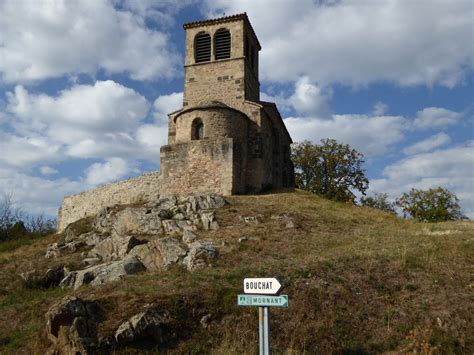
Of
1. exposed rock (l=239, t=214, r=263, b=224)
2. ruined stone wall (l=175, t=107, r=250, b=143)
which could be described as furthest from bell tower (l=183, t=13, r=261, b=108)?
exposed rock (l=239, t=214, r=263, b=224)

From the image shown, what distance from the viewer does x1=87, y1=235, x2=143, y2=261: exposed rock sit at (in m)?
16.2

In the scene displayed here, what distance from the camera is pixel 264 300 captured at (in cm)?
656

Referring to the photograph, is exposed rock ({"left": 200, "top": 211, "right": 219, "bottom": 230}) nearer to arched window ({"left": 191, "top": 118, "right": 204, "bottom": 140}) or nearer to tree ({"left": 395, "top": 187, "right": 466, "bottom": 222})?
arched window ({"left": 191, "top": 118, "right": 204, "bottom": 140})

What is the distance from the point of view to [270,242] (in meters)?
15.4

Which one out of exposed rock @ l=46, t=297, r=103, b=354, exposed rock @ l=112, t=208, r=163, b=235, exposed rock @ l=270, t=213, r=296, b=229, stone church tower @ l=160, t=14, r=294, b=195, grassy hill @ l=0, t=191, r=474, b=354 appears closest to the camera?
exposed rock @ l=46, t=297, r=103, b=354

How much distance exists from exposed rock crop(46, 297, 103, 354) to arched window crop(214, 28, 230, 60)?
22157 millimetres

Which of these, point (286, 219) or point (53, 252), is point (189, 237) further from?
point (53, 252)

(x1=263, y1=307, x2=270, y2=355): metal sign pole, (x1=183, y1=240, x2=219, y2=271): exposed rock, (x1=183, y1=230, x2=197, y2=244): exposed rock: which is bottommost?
(x1=263, y1=307, x2=270, y2=355): metal sign pole

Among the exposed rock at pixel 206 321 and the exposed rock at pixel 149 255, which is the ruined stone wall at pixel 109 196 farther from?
the exposed rock at pixel 206 321

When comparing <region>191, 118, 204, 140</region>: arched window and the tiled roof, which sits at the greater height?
the tiled roof

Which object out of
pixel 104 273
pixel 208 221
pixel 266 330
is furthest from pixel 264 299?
pixel 208 221

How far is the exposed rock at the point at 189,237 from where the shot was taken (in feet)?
52.8

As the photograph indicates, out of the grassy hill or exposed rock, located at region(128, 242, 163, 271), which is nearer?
the grassy hill

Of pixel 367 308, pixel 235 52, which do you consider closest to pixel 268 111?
pixel 235 52
